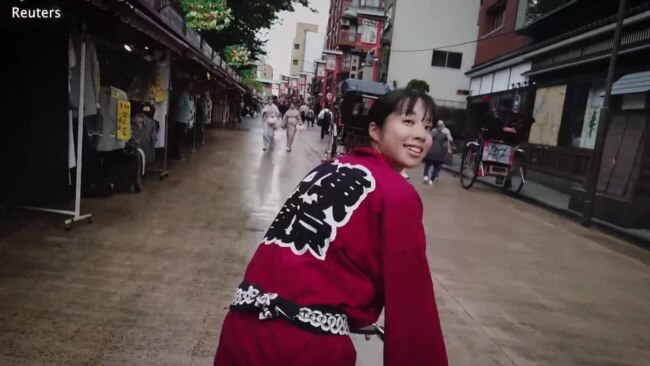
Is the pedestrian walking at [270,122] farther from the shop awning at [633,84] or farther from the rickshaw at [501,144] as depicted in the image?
the shop awning at [633,84]

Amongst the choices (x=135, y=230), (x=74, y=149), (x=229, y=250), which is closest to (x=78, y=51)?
(x=74, y=149)

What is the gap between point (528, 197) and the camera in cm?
1340

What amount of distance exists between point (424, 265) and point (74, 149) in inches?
232

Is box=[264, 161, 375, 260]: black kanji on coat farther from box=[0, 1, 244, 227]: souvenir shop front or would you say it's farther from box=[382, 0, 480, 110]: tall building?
box=[382, 0, 480, 110]: tall building

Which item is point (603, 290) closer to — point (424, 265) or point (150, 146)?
point (424, 265)

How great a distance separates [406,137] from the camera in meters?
1.59

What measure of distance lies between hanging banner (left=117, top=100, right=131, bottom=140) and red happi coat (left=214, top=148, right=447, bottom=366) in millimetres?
6550

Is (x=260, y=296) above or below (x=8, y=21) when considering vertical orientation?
below

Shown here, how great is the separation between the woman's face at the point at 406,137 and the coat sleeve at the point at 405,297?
29 centimetres

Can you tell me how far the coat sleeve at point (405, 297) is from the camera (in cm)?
129

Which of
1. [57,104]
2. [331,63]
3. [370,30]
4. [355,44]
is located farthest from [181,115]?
[331,63]

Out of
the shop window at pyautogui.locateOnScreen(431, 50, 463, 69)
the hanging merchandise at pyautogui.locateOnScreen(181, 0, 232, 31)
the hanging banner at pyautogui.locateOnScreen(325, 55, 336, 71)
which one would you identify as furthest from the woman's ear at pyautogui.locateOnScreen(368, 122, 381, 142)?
the hanging banner at pyautogui.locateOnScreen(325, 55, 336, 71)

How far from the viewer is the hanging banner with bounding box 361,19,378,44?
4066 cm

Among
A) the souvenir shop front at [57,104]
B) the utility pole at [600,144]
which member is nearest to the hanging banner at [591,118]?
the utility pole at [600,144]
